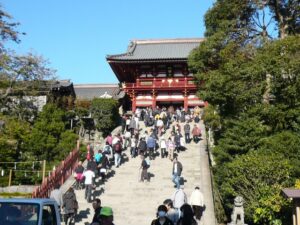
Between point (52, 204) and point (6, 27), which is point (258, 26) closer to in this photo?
point (6, 27)

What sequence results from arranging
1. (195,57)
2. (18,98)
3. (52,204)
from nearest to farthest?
(52,204) < (195,57) < (18,98)

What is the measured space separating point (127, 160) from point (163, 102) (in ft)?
65.5

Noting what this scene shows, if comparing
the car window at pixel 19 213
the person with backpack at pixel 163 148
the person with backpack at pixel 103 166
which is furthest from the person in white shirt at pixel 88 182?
the car window at pixel 19 213

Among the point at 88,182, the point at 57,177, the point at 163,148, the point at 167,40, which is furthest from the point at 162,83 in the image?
the point at 88,182

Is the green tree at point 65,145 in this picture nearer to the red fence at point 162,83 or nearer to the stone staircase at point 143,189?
the stone staircase at point 143,189

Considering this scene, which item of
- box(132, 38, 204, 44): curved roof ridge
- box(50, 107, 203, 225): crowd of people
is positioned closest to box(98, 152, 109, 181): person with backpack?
box(50, 107, 203, 225): crowd of people

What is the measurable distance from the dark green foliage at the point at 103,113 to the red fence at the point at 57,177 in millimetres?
10474

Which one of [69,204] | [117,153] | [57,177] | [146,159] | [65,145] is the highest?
[65,145]

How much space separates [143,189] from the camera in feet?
58.9

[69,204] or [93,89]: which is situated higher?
[93,89]

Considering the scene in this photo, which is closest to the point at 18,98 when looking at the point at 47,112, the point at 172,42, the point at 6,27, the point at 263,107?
the point at 47,112

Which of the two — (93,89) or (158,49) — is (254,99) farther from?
(93,89)

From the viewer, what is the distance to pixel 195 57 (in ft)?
73.9

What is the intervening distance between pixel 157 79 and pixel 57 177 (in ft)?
76.2
